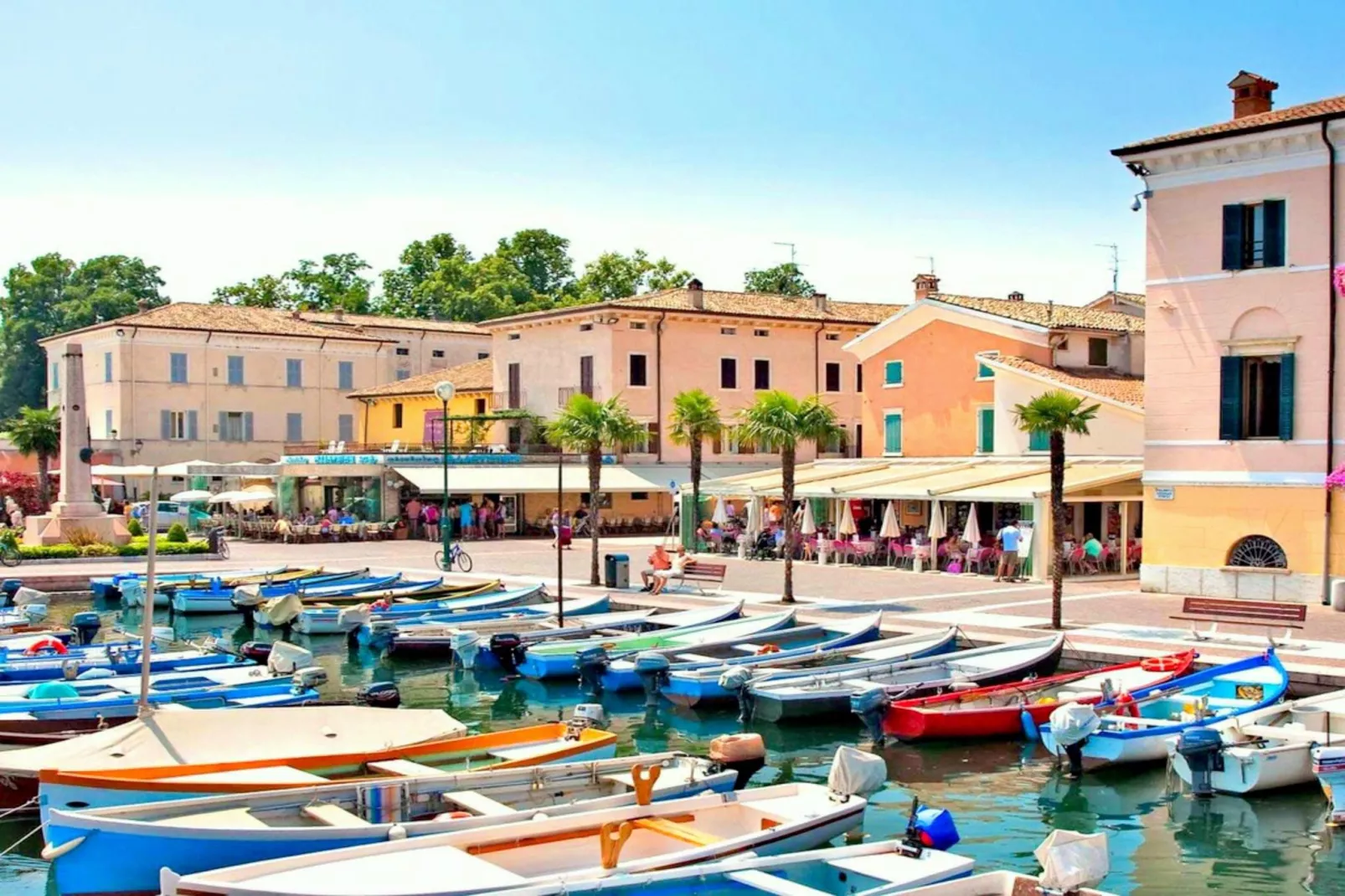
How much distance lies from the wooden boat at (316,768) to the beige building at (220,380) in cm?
5085

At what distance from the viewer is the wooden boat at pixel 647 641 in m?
25.2

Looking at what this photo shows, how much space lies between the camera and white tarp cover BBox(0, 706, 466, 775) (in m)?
14.7

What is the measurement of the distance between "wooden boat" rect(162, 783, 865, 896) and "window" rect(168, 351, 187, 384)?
193ft

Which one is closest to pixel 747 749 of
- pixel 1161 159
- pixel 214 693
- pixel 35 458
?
pixel 214 693

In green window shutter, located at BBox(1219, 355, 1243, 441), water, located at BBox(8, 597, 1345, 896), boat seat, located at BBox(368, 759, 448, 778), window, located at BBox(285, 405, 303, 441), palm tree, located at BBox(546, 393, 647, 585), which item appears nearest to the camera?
water, located at BBox(8, 597, 1345, 896)

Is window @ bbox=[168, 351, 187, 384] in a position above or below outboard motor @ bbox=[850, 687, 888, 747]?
above

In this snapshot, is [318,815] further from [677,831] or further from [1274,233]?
[1274,233]

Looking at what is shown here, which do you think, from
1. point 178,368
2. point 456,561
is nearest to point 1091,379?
point 456,561

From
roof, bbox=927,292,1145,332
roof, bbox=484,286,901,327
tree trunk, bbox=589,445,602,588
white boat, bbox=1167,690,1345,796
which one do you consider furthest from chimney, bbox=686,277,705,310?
white boat, bbox=1167,690,1345,796

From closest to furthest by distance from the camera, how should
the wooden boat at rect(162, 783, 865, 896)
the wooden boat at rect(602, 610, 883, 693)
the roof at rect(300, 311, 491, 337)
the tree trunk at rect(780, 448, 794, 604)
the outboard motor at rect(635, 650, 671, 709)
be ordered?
the wooden boat at rect(162, 783, 865, 896) < the outboard motor at rect(635, 650, 671, 709) < the wooden boat at rect(602, 610, 883, 693) < the tree trunk at rect(780, 448, 794, 604) < the roof at rect(300, 311, 491, 337)

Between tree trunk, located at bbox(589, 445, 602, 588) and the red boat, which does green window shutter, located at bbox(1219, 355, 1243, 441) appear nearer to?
the red boat

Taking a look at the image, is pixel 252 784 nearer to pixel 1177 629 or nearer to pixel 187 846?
pixel 187 846

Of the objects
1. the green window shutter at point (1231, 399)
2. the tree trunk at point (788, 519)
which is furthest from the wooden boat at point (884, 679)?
the green window shutter at point (1231, 399)

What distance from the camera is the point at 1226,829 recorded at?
15789 millimetres
